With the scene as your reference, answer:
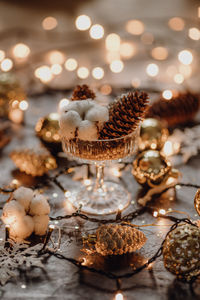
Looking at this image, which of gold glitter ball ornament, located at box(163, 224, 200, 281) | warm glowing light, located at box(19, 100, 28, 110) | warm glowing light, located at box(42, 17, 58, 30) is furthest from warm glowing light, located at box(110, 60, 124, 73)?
gold glitter ball ornament, located at box(163, 224, 200, 281)

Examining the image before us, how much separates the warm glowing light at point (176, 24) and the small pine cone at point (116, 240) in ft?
5.52

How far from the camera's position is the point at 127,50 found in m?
2.05

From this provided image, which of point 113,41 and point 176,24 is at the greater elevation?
point 176,24

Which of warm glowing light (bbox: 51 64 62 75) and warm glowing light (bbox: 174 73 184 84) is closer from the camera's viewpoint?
warm glowing light (bbox: 174 73 184 84)

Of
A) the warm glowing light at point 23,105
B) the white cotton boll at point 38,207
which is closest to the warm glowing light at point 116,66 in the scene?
the warm glowing light at point 23,105

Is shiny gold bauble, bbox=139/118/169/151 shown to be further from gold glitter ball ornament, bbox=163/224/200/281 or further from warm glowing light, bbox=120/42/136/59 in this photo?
warm glowing light, bbox=120/42/136/59

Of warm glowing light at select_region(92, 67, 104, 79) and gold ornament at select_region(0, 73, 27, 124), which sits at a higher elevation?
warm glowing light at select_region(92, 67, 104, 79)

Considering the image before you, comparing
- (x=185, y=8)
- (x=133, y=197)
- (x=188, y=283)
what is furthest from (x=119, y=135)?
(x=185, y=8)

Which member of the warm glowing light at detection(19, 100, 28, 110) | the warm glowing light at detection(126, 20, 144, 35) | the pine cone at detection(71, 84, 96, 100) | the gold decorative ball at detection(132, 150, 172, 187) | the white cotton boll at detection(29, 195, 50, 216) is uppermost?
the warm glowing light at detection(126, 20, 144, 35)

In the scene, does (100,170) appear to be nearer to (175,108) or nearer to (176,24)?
(175,108)

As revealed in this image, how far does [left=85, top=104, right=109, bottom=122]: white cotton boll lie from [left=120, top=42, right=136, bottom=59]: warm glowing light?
3.67ft

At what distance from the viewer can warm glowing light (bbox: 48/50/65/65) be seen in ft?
6.46

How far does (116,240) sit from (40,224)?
21 cm

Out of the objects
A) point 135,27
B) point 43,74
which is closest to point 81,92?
point 43,74
